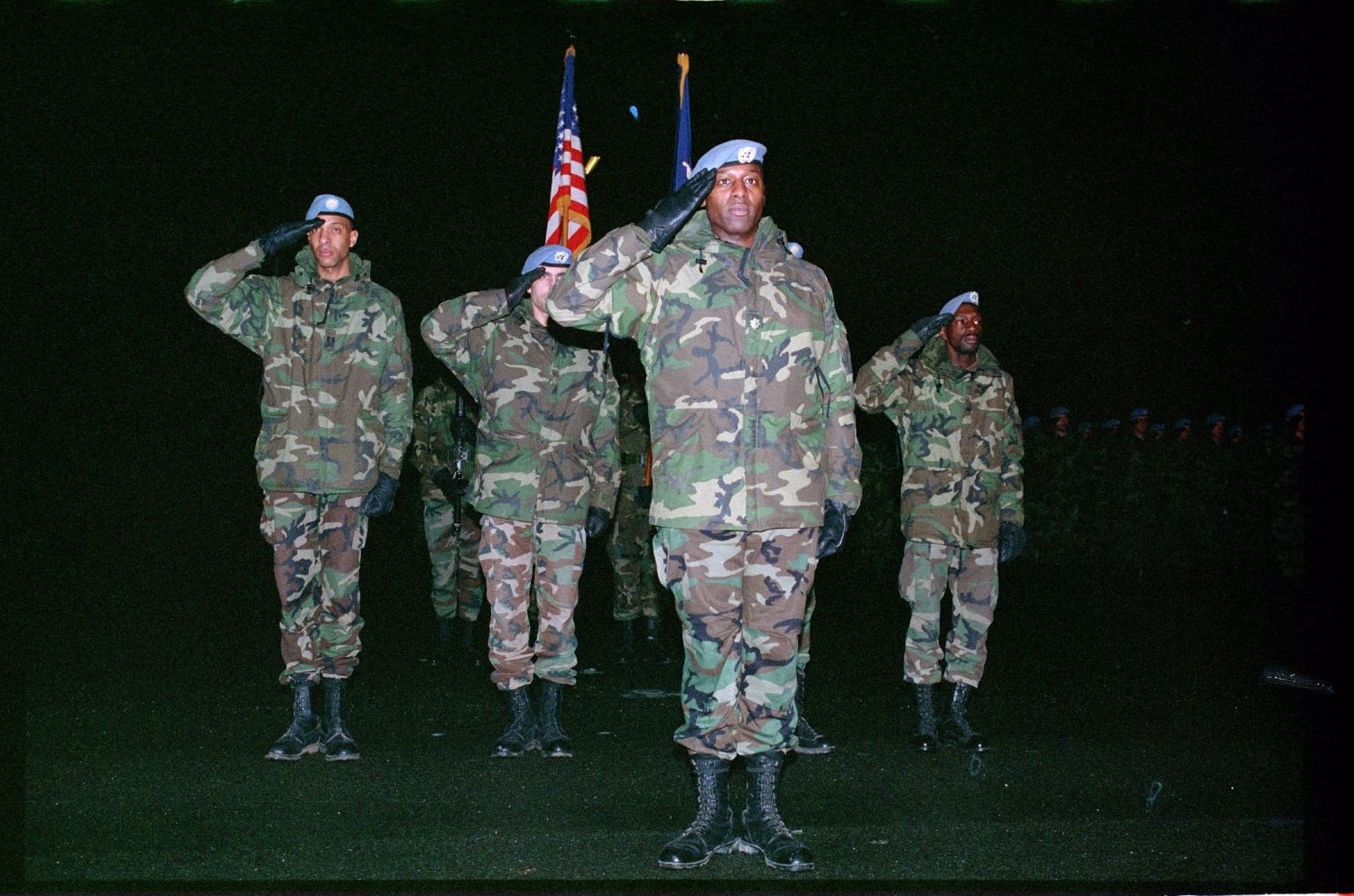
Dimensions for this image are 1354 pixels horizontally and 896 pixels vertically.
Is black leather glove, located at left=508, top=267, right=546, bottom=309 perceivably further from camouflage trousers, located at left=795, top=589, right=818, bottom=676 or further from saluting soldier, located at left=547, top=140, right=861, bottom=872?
camouflage trousers, located at left=795, top=589, right=818, bottom=676

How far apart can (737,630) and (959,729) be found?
241 cm

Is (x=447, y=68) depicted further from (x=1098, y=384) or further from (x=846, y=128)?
(x=1098, y=384)

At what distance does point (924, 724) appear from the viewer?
19.9ft

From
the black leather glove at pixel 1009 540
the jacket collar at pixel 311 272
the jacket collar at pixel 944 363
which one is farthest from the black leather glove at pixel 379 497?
the black leather glove at pixel 1009 540

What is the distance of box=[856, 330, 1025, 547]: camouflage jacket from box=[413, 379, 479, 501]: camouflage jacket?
3685 millimetres

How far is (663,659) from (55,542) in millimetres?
10285

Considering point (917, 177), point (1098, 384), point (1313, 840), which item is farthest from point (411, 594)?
point (1098, 384)

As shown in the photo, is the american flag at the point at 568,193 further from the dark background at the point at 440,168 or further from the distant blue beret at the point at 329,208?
the distant blue beret at the point at 329,208

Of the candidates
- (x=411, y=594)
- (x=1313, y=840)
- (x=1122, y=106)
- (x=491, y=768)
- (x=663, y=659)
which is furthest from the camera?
(x=411, y=594)

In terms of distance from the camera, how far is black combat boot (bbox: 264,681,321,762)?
5.45 metres

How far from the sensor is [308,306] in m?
5.57

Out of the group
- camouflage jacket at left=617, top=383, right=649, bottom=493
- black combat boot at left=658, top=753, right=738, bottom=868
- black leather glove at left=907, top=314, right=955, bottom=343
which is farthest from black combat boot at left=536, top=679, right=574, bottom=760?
camouflage jacket at left=617, top=383, right=649, bottom=493

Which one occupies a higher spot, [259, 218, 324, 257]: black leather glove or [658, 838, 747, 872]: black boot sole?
[259, 218, 324, 257]: black leather glove

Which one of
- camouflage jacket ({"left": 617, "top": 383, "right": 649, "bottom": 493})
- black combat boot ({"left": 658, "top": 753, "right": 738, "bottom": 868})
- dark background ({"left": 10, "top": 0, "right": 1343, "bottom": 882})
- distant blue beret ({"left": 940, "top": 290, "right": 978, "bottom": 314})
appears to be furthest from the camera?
dark background ({"left": 10, "top": 0, "right": 1343, "bottom": 882})
